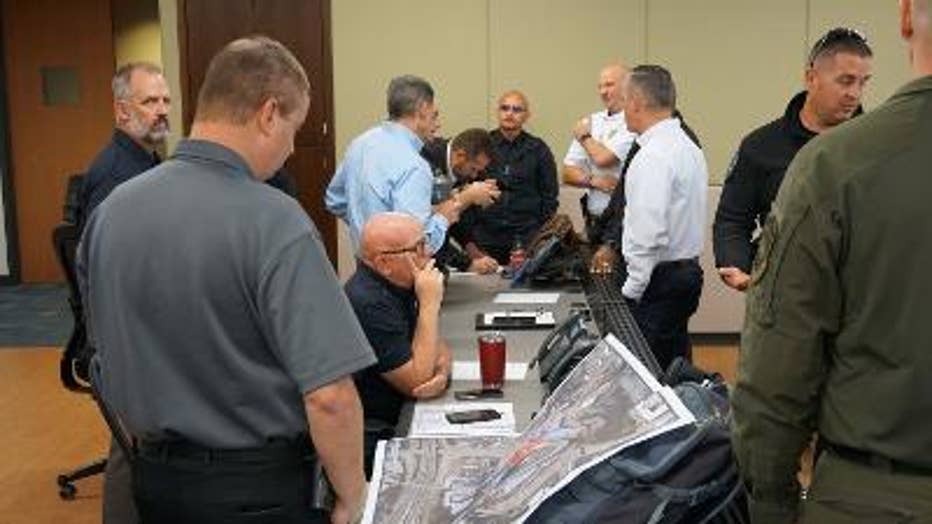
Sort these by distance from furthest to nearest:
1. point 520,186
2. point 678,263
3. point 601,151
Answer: point 520,186
point 601,151
point 678,263

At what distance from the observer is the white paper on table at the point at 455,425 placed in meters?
2.47

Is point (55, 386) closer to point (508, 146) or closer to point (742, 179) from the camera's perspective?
point (508, 146)

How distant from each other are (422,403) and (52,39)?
280 inches

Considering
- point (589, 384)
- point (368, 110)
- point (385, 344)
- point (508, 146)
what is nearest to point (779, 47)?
point (508, 146)

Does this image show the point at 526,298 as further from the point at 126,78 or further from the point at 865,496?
the point at 865,496

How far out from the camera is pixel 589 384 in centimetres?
200

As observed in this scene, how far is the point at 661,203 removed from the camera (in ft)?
12.7

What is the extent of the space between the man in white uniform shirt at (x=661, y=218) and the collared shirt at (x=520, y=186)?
1.83 m

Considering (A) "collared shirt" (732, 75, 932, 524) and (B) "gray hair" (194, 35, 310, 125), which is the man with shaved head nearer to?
(B) "gray hair" (194, 35, 310, 125)

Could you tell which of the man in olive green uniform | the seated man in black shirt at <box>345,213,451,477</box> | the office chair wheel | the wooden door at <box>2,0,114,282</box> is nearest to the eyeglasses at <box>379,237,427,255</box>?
the seated man in black shirt at <box>345,213,451,477</box>

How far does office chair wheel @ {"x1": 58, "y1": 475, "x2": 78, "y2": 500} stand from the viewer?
13.3ft

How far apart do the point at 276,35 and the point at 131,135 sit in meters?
3.50

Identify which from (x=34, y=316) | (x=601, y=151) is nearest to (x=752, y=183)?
(x=601, y=151)

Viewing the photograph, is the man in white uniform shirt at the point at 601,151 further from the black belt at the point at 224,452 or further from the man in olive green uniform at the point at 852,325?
the man in olive green uniform at the point at 852,325
